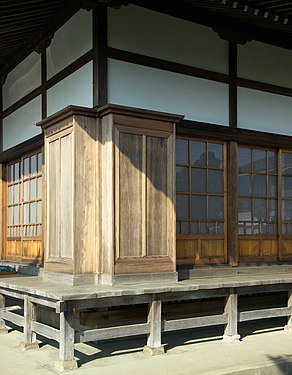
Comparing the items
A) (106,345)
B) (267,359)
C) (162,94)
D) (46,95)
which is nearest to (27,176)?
(46,95)

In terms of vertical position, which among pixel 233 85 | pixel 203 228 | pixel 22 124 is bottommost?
pixel 203 228

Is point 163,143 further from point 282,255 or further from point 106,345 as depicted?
point 282,255

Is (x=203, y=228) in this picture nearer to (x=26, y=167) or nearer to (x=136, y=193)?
(x=136, y=193)

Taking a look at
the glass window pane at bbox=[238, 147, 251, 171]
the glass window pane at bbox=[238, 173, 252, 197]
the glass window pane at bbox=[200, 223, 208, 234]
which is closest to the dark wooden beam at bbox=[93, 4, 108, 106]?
the glass window pane at bbox=[200, 223, 208, 234]

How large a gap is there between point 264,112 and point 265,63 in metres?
0.73

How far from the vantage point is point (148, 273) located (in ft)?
19.5

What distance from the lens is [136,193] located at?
5949 millimetres

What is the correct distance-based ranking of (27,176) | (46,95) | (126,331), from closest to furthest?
(126,331), (46,95), (27,176)

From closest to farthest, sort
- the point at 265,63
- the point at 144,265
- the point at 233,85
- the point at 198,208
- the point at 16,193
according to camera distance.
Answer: the point at 144,265 < the point at 198,208 < the point at 233,85 < the point at 265,63 < the point at 16,193

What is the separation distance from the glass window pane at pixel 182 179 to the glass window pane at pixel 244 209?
935 mm

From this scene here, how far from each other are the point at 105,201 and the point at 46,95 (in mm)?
2417

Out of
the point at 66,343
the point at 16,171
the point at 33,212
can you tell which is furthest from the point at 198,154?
the point at 16,171

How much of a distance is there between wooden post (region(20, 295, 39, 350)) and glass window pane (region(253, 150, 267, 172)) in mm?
3696

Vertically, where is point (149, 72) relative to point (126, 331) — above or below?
above
